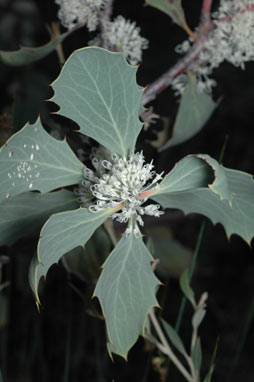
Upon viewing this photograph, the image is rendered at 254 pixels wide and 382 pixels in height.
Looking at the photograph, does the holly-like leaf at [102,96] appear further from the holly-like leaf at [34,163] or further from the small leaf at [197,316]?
the small leaf at [197,316]

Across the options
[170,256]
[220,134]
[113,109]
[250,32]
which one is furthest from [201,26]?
[220,134]

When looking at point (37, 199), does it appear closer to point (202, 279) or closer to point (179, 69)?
point (179, 69)

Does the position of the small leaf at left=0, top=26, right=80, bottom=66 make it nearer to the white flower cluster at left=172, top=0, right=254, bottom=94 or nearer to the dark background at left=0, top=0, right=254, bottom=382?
the white flower cluster at left=172, top=0, right=254, bottom=94

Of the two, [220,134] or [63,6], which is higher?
[63,6]

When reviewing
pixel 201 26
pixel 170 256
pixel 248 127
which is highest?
pixel 201 26

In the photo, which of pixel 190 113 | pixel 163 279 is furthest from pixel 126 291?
pixel 163 279

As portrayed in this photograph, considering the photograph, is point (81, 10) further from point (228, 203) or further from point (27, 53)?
point (228, 203)
